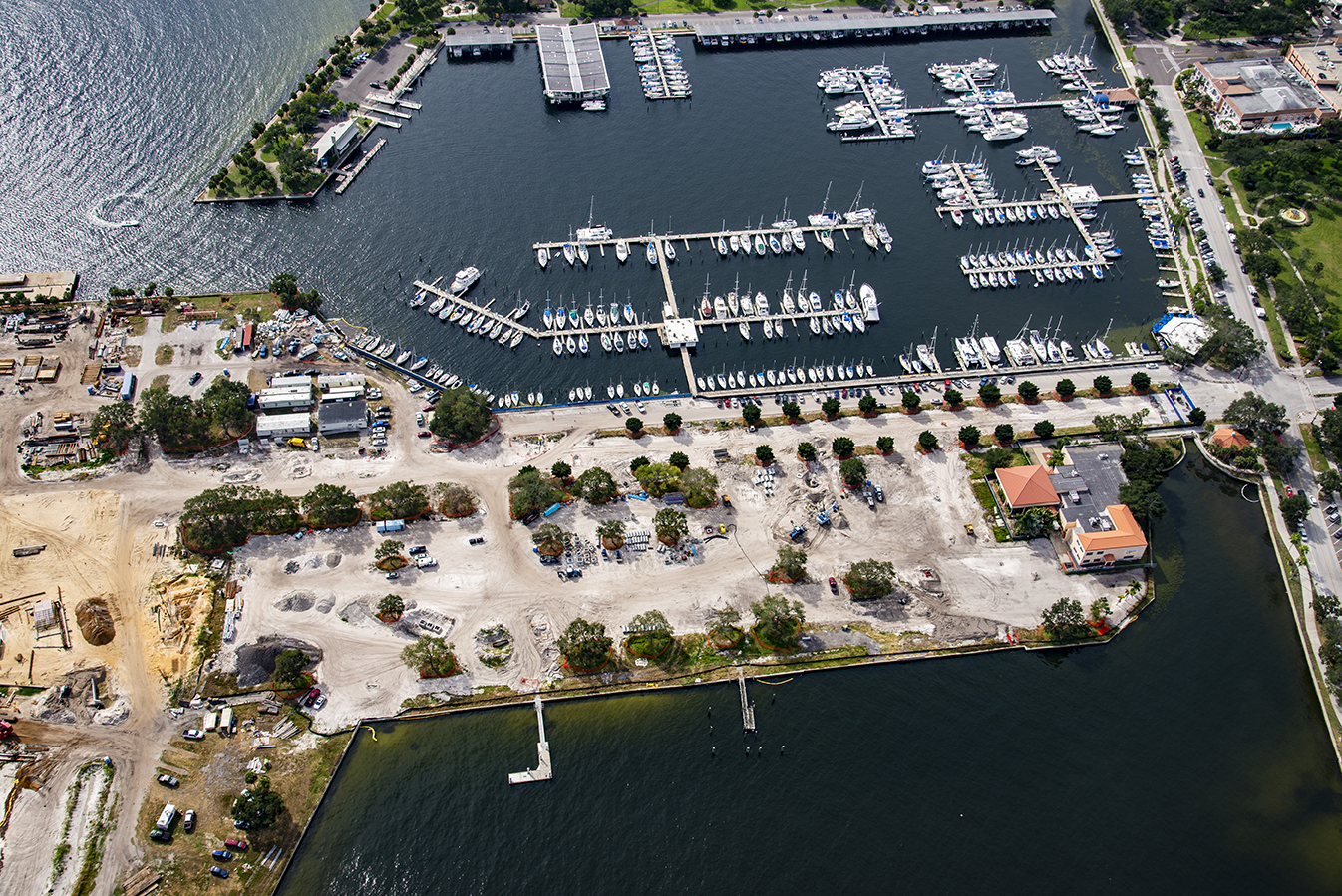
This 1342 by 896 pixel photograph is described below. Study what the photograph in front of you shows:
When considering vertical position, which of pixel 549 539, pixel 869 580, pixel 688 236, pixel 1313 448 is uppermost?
pixel 688 236

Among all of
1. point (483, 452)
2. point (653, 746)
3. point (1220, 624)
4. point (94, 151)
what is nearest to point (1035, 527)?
point (1220, 624)

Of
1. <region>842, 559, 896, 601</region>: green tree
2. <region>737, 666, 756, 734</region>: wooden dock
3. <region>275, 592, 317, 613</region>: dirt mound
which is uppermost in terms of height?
<region>275, 592, 317, 613</region>: dirt mound

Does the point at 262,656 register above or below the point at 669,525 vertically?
below

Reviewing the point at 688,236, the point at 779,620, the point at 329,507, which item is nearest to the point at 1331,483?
the point at 779,620

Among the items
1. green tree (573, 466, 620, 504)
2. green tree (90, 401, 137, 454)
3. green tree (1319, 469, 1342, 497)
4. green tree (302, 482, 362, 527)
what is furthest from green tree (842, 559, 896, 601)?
green tree (90, 401, 137, 454)

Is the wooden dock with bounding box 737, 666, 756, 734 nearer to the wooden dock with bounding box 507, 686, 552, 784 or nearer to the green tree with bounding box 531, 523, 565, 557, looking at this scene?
the wooden dock with bounding box 507, 686, 552, 784

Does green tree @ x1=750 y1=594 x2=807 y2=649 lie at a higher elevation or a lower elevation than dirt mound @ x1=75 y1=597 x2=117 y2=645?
lower

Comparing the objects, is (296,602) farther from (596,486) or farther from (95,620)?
(596,486)
